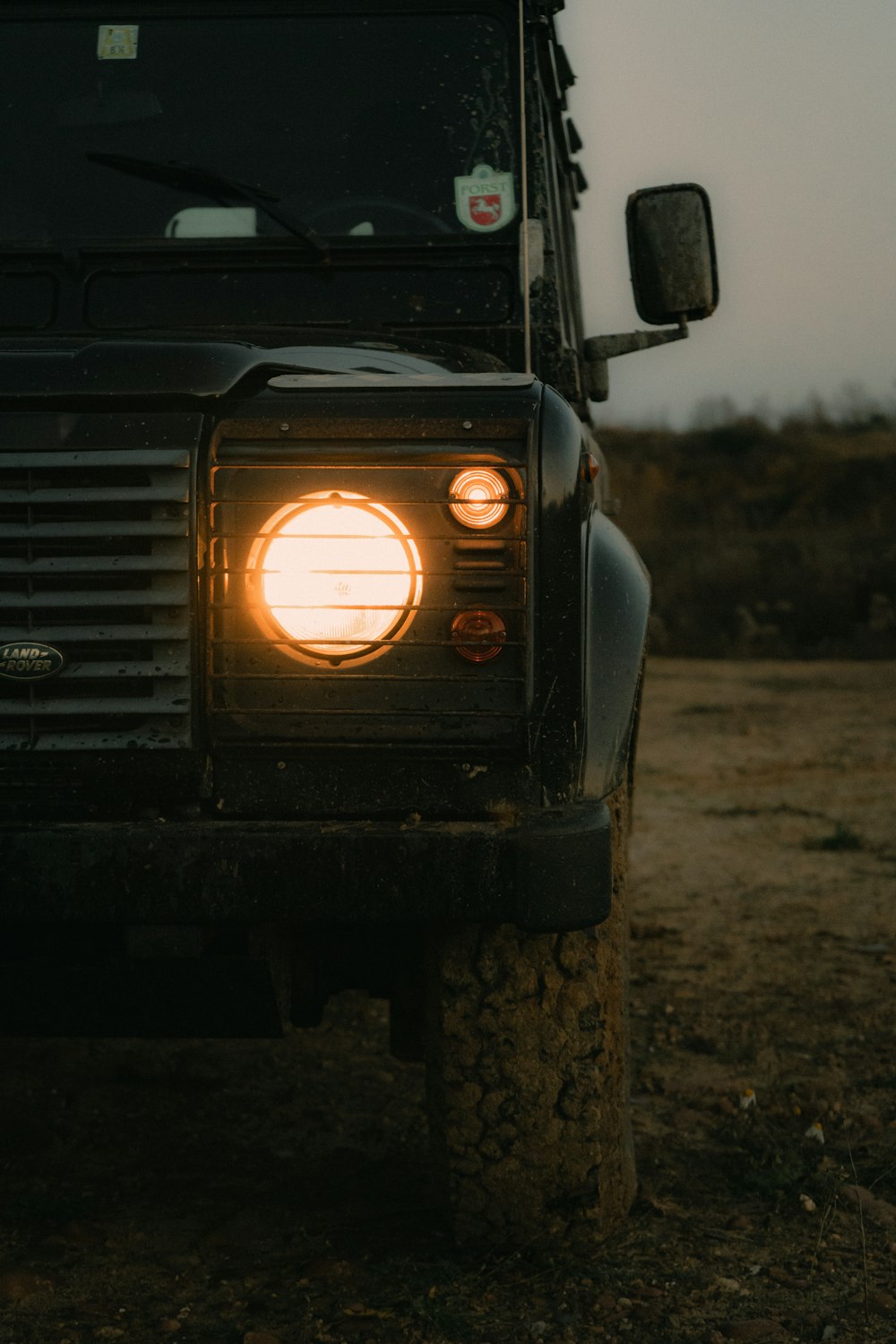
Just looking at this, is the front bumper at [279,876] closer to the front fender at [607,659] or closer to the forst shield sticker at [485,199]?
the front fender at [607,659]

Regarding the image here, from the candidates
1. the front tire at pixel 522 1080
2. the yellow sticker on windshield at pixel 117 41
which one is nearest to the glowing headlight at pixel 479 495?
the front tire at pixel 522 1080

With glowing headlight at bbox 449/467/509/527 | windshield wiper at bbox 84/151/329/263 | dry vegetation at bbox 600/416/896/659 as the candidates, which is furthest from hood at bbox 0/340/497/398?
dry vegetation at bbox 600/416/896/659

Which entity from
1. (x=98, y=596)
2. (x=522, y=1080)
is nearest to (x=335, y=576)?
(x=98, y=596)

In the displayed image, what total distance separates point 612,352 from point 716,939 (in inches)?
91.8

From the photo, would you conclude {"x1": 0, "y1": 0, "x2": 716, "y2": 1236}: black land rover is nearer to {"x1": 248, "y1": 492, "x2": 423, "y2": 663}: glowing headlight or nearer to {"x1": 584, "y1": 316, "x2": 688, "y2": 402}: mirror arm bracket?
{"x1": 248, "y1": 492, "x2": 423, "y2": 663}: glowing headlight

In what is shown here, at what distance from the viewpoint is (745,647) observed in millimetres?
16453

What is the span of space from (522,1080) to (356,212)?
Result: 6.31ft

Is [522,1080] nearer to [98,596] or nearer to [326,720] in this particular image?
[326,720]

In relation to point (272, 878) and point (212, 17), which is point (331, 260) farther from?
point (272, 878)

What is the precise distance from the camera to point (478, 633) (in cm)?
214

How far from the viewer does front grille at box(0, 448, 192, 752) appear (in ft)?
6.95

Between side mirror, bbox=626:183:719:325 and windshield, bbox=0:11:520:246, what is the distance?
1.12ft

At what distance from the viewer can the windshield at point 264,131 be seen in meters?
3.16

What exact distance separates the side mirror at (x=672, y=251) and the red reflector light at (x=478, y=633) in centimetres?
149
